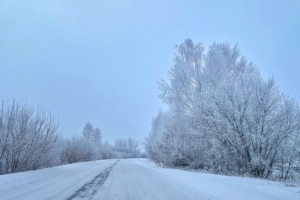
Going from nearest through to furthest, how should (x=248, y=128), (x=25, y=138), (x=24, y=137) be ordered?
(x=248, y=128)
(x=24, y=137)
(x=25, y=138)

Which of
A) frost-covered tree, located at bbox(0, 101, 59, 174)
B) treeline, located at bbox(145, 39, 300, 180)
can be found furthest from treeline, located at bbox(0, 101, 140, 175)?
treeline, located at bbox(145, 39, 300, 180)

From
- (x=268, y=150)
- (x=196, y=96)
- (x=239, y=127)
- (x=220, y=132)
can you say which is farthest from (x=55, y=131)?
(x=268, y=150)

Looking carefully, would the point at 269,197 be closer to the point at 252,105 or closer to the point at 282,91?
the point at 252,105

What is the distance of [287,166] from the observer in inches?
568

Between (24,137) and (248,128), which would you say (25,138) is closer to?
(24,137)

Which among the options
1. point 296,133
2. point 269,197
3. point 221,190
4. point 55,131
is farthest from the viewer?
point 55,131

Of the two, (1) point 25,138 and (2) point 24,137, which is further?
(1) point 25,138

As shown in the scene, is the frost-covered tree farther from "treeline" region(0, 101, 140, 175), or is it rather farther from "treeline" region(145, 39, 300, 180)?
"treeline" region(145, 39, 300, 180)

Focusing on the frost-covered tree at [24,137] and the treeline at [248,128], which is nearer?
the treeline at [248,128]

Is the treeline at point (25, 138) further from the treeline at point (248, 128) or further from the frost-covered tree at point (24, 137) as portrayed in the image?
the treeline at point (248, 128)

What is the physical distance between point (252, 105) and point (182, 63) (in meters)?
9.57

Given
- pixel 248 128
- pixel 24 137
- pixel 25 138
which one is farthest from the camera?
pixel 25 138

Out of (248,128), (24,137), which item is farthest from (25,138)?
(248,128)

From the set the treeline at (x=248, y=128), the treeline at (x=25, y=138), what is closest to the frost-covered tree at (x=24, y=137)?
the treeline at (x=25, y=138)
